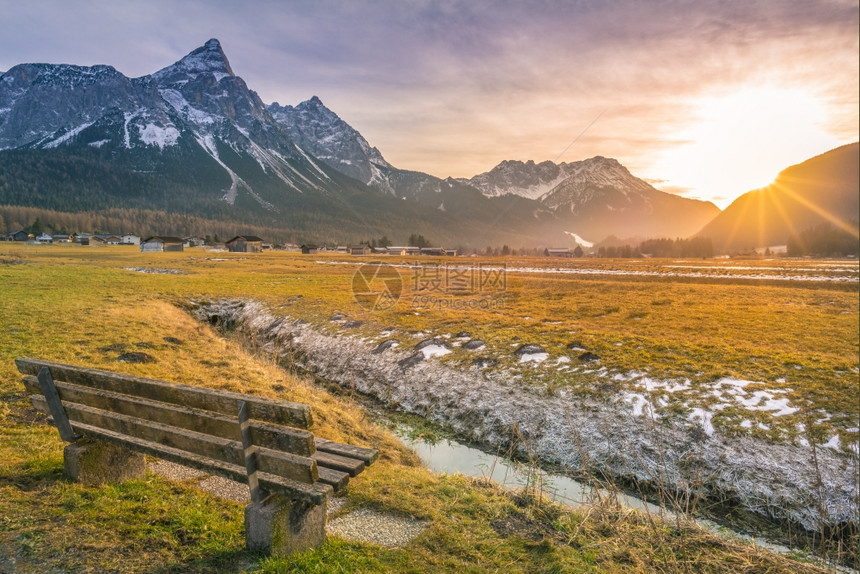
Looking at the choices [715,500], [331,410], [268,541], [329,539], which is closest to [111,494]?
[268,541]

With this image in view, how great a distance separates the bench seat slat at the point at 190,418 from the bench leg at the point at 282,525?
0.93m

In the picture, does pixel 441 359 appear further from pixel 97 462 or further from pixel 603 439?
pixel 97 462

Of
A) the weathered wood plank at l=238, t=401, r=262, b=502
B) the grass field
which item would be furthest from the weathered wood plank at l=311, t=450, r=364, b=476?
the grass field

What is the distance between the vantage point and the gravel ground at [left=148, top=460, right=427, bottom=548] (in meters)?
6.04

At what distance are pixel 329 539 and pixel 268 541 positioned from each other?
903 mm

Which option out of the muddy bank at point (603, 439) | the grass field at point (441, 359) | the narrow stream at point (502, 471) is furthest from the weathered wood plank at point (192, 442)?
the narrow stream at point (502, 471)

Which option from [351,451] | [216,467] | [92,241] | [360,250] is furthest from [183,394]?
[92,241]

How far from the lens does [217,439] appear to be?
16.2 ft

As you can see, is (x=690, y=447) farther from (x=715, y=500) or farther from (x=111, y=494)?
(x=111, y=494)

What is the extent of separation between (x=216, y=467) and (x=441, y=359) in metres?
13.3

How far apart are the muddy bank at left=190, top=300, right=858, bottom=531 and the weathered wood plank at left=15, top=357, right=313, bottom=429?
16.3 ft

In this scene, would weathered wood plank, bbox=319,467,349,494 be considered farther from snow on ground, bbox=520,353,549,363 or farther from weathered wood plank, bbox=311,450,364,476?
snow on ground, bbox=520,353,549,363

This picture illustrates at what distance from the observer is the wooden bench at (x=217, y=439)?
4570mm

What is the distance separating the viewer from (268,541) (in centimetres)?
505
